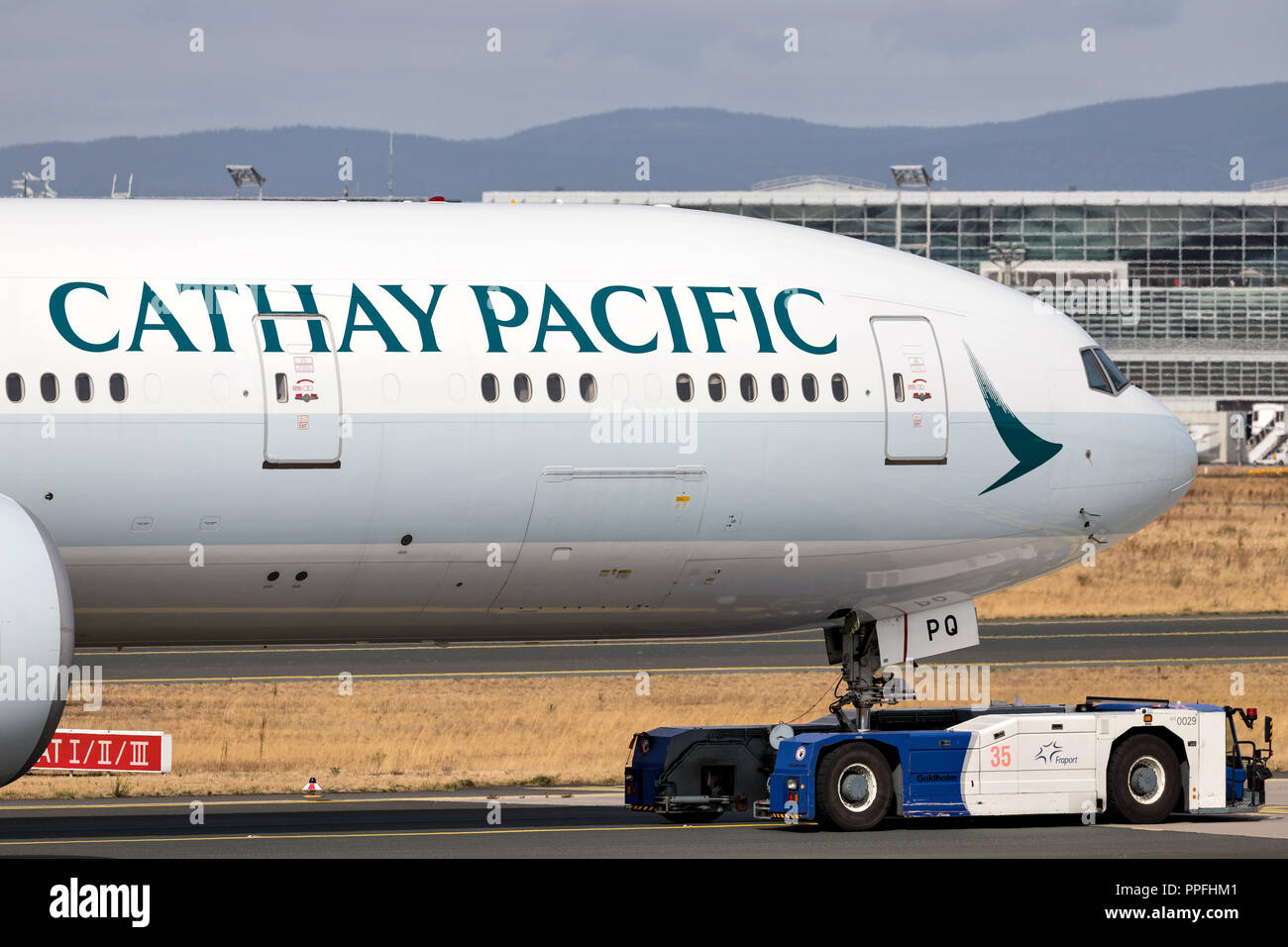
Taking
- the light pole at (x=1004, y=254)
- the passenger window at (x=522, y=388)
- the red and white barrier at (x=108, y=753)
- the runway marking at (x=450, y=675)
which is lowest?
the red and white barrier at (x=108, y=753)

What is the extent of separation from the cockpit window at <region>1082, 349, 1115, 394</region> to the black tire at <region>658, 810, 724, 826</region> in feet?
24.4

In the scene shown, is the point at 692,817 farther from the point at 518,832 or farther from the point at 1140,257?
the point at 1140,257

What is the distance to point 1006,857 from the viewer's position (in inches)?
768

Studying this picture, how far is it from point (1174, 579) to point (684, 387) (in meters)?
41.4

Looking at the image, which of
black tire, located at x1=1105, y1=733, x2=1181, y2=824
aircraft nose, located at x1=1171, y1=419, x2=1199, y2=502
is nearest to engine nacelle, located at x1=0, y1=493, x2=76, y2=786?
black tire, located at x1=1105, y1=733, x2=1181, y2=824

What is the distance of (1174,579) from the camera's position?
193 feet

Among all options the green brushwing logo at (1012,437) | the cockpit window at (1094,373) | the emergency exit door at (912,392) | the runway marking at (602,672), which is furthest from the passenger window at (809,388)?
the runway marking at (602,672)

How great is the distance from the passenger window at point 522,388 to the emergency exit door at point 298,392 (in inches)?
80.2

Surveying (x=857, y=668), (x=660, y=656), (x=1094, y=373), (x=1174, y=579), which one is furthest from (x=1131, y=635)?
(x=857, y=668)

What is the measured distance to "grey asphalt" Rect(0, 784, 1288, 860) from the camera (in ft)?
65.8

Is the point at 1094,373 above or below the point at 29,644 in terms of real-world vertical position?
above

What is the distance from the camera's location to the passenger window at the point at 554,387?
2067 centimetres

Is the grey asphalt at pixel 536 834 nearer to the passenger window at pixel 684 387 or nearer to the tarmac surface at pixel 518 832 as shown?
the tarmac surface at pixel 518 832
